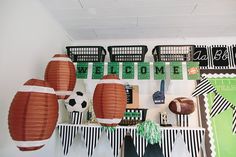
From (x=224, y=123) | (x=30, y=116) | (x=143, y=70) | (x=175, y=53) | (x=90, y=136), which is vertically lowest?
(x=90, y=136)

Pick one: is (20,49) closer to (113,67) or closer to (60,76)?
(60,76)

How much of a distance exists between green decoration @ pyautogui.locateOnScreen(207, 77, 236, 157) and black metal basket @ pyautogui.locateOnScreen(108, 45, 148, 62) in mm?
809

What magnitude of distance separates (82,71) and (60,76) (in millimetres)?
429

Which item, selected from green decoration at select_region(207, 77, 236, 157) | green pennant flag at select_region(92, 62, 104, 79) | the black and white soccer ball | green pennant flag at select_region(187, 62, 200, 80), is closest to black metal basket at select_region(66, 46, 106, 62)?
green pennant flag at select_region(92, 62, 104, 79)

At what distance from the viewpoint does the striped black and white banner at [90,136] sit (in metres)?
1.59

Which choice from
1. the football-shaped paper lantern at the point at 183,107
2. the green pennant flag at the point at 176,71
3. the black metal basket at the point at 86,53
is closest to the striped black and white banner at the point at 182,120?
the football-shaped paper lantern at the point at 183,107

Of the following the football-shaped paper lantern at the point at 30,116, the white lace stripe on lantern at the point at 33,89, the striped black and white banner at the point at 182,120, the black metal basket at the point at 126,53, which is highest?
the black metal basket at the point at 126,53

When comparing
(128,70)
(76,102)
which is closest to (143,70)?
(128,70)

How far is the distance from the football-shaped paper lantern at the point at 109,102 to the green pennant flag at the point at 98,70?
504mm

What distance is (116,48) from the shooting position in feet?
5.48

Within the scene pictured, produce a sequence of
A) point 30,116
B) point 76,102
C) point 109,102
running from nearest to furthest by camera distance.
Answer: point 30,116 → point 109,102 → point 76,102

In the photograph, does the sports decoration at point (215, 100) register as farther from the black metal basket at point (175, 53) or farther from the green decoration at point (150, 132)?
the green decoration at point (150, 132)

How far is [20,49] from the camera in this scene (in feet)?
3.78

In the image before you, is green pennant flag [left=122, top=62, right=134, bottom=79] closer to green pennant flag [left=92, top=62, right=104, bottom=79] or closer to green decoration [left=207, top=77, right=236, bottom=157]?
green pennant flag [left=92, top=62, right=104, bottom=79]
